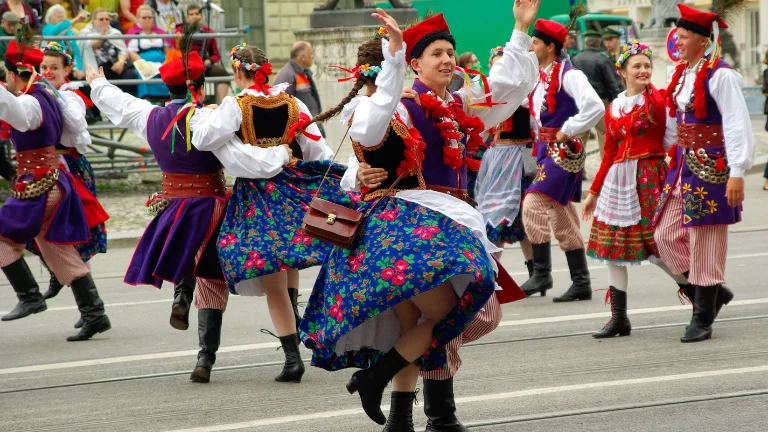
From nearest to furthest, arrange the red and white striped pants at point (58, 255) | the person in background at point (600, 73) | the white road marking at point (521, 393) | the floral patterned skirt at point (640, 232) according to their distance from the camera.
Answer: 1. the white road marking at point (521, 393)
2. the floral patterned skirt at point (640, 232)
3. the red and white striped pants at point (58, 255)
4. the person in background at point (600, 73)

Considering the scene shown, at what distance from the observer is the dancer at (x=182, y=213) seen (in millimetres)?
6234

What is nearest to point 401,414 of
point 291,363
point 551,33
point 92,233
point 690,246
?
point 291,363

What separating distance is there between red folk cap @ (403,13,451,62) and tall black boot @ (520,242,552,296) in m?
3.83

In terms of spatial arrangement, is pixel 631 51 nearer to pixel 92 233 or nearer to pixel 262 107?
pixel 262 107

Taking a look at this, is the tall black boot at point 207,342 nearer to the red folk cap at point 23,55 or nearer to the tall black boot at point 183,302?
the tall black boot at point 183,302

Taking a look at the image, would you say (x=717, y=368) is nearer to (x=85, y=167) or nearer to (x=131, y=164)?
(x=85, y=167)

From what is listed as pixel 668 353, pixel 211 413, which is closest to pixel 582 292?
pixel 668 353

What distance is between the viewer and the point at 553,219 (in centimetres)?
839

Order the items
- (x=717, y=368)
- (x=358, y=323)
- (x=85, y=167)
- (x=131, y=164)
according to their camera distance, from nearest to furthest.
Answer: (x=358, y=323) < (x=717, y=368) < (x=85, y=167) < (x=131, y=164)

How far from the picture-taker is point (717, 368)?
5945mm

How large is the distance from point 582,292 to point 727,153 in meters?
2.23

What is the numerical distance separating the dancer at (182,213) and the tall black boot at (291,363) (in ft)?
1.28

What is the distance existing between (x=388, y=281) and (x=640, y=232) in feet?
9.95

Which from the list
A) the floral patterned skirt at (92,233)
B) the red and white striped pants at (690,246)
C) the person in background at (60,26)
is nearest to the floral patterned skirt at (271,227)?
the red and white striped pants at (690,246)
